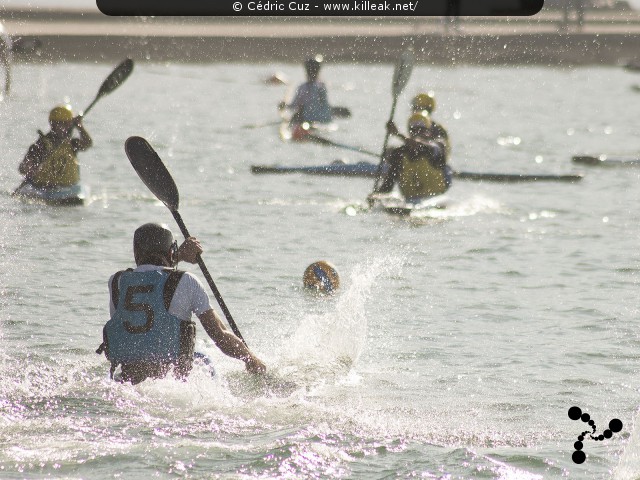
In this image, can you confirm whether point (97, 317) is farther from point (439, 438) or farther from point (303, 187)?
point (303, 187)

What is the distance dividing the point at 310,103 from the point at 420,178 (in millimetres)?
8645

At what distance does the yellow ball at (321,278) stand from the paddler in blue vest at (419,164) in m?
4.32

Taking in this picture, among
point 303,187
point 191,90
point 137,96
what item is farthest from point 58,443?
point 191,90

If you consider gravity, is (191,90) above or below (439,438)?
above

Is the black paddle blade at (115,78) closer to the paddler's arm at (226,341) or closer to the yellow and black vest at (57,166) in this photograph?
the yellow and black vest at (57,166)

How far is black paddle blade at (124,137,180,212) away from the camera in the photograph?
1003 cm

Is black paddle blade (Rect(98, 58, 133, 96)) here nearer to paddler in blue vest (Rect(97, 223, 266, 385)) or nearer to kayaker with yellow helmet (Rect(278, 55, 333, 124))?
paddler in blue vest (Rect(97, 223, 266, 385))

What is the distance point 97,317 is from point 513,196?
10.9m

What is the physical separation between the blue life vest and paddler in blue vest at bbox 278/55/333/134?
1786 centimetres

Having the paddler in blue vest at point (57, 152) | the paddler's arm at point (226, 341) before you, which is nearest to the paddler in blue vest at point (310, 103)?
the paddler in blue vest at point (57, 152)

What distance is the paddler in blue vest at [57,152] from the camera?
17.5 m

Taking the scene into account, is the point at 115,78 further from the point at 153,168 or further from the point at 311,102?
the point at 311,102

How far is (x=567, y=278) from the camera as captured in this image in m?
15.4

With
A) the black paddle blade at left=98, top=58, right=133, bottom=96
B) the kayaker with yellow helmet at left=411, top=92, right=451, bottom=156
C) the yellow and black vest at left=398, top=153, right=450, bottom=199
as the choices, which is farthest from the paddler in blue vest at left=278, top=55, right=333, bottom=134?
the black paddle blade at left=98, top=58, right=133, bottom=96
